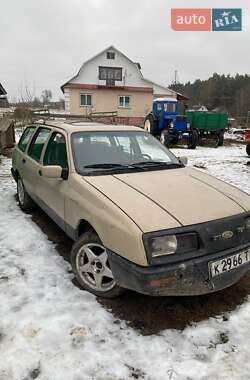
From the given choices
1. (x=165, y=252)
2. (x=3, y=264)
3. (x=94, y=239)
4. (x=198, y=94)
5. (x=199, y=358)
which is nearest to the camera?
(x=199, y=358)

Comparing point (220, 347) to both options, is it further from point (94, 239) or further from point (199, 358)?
point (94, 239)

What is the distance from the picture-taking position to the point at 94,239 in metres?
3.01

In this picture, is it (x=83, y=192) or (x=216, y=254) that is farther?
(x=83, y=192)

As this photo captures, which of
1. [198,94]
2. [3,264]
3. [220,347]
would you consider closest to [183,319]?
[220,347]

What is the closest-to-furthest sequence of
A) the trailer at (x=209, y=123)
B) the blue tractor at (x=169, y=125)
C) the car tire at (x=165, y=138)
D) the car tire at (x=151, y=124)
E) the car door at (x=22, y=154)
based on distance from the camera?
the car door at (x=22, y=154) → the car tire at (x=165, y=138) → the blue tractor at (x=169, y=125) → the car tire at (x=151, y=124) → the trailer at (x=209, y=123)

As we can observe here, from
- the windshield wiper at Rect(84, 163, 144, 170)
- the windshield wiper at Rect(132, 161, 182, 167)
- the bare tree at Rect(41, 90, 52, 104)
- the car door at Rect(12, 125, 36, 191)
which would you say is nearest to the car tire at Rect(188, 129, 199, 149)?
the car door at Rect(12, 125, 36, 191)

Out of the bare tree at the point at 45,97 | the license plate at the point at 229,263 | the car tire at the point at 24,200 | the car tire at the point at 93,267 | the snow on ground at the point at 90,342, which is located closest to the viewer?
the snow on ground at the point at 90,342

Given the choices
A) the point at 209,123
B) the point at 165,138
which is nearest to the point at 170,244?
the point at 165,138

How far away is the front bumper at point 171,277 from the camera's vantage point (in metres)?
2.47

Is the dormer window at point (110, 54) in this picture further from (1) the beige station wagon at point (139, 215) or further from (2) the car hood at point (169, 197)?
(2) the car hood at point (169, 197)

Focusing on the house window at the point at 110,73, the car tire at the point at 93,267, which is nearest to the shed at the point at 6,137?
the car tire at the point at 93,267

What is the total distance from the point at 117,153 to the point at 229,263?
1.83 meters

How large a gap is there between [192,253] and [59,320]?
123 centimetres

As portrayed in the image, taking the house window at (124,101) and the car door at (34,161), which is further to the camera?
the house window at (124,101)
